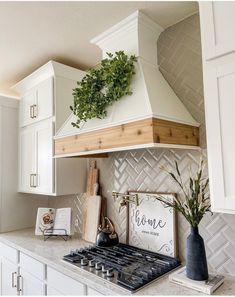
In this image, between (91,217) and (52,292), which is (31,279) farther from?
(91,217)

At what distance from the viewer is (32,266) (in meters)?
1.99

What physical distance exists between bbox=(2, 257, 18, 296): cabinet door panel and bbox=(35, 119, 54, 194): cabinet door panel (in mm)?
711

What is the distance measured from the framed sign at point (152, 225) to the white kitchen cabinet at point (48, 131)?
67cm

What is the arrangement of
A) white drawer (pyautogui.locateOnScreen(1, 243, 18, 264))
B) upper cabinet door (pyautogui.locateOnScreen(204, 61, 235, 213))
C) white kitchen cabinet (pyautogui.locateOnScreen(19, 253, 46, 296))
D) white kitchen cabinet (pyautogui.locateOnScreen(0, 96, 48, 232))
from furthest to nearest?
1. white kitchen cabinet (pyautogui.locateOnScreen(0, 96, 48, 232))
2. white drawer (pyautogui.locateOnScreen(1, 243, 18, 264))
3. white kitchen cabinet (pyautogui.locateOnScreen(19, 253, 46, 296))
4. upper cabinet door (pyautogui.locateOnScreen(204, 61, 235, 213))

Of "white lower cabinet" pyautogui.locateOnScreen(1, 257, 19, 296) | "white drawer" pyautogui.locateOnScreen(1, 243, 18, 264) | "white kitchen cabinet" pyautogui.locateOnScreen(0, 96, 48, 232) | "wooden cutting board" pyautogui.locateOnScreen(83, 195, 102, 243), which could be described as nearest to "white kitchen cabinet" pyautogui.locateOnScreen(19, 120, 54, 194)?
"white kitchen cabinet" pyautogui.locateOnScreen(0, 96, 48, 232)

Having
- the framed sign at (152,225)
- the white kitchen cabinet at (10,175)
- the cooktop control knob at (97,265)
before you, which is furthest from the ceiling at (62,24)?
the cooktop control knob at (97,265)

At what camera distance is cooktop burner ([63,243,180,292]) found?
141 centimetres

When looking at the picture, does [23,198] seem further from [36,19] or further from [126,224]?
[36,19]

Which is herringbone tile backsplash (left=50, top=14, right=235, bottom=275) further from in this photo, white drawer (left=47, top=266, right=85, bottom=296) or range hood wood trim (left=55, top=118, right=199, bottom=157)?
white drawer (left=47, top=266, right=85, bottom=296)

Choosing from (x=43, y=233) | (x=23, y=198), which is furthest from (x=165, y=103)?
(x=23, y=198)

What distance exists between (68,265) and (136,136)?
97 centimetres

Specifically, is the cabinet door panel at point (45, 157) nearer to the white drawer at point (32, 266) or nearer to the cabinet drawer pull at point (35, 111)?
the cabinet drawer pull at point (35, 111)

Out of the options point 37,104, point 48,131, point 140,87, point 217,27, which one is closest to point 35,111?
point 37,104

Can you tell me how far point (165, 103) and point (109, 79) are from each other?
1.27 ft
